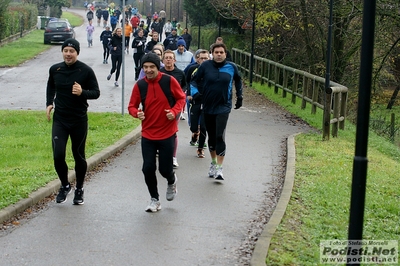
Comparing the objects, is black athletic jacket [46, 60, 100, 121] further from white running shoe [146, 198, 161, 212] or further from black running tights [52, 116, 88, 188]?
white running shoe [146, 198, 161, 212]

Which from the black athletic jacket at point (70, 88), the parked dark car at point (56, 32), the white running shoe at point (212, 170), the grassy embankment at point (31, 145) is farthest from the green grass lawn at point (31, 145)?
the parked dark car at point (56, 32)

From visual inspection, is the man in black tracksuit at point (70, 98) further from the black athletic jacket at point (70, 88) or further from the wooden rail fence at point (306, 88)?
the wooden rail fence at point (306, 88)

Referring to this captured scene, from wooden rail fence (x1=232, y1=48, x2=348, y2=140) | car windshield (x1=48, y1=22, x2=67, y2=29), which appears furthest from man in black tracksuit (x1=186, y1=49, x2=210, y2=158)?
car windshield (x1=48, y1=22, x2=67, y2=29)

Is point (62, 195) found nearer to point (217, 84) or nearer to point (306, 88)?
point (217, 84)

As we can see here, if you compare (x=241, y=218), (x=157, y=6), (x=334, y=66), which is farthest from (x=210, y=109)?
(x=157, y=6)

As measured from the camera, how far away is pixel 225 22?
128 feet

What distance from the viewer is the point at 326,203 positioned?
30.5 feet

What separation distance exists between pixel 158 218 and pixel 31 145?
16.8 feet

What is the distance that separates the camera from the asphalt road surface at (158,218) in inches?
278

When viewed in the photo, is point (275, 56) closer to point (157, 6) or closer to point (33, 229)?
point (33, 229)

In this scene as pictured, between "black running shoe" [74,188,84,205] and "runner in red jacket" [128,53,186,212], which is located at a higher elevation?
"runner in red jacket" [128,53,186,212]

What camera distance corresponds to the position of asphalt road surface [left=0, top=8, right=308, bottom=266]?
23.1 ft

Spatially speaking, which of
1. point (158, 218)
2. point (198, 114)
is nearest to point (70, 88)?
point (158, 218)

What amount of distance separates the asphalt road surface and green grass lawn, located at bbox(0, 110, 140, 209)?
20.2 inches
